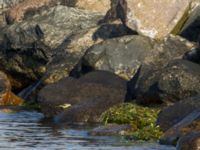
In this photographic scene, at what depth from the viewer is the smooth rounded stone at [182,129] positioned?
17.1m

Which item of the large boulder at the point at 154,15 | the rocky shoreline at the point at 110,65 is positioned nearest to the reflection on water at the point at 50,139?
the rocky shoreline at the point at 110,65

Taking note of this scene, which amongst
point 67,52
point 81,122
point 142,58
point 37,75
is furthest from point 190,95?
point 37,75

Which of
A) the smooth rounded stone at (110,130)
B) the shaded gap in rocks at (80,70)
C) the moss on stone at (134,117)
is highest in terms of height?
the smooth rounded stone at (110,130)

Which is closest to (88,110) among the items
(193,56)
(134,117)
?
(134,117)

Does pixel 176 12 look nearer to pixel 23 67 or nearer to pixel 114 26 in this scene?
pixel 114 26

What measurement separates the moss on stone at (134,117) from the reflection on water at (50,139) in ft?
3.62

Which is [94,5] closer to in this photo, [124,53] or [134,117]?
[124,53]

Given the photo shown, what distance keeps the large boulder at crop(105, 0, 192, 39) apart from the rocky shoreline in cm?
4

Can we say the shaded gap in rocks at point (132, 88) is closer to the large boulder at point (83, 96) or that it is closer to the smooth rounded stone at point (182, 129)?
the large boulder at point (83, 96)

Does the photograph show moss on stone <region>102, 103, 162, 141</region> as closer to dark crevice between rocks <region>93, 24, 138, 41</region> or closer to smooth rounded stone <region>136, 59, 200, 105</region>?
smooth rounded stone <region>136, 59, 200, 105</region>

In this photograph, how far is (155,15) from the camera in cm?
2909

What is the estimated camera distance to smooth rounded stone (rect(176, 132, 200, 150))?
49.1 feet

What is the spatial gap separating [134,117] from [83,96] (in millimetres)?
3654

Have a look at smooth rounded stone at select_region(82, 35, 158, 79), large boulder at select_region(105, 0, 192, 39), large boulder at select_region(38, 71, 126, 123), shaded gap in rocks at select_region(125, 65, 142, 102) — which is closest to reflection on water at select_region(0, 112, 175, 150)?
large boulder at select_region(38, 71, 126, 123)
